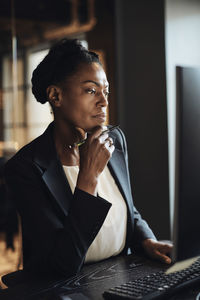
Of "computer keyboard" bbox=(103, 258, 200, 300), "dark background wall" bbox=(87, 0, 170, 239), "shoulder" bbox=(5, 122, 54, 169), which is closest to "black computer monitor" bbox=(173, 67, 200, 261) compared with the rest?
"computer keyboard" bbox=(103, 258, 200, 300)

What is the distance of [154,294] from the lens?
37.5 inches

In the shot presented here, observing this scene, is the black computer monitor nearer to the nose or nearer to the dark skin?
the dark skin

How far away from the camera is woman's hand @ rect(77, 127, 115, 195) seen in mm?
1298

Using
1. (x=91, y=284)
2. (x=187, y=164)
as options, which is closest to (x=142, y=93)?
(x=91, y=284)

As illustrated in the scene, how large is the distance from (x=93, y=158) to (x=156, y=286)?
498mm

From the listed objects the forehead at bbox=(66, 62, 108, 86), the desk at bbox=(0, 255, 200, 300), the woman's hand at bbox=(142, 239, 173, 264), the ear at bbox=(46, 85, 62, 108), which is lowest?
the desk at bbox=(0, 255, 200, 300)

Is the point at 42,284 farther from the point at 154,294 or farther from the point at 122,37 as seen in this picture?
the point at 122,37

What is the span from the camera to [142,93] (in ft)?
12.6

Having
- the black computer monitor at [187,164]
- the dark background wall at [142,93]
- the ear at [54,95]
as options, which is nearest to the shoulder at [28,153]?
the ear at [54,95]

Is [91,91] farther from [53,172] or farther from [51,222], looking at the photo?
[51,222]

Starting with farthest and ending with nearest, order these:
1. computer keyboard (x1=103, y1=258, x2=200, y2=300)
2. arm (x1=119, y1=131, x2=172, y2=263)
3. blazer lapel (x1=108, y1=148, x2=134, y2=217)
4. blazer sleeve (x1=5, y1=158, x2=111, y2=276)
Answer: blazer lapel (x1=108, y1=148, x2=134, y2=217) < arm (x1=119, y1=131, x2=172, y2=263) < blazer sleeve (x1=5, y1=158, x2=111, y2=276) < computer keyboard (x1=103, y1=258, x2=200, y2=300)

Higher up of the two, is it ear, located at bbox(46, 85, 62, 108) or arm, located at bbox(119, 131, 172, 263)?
ear, located at bbox(46, 85, 62, 108)

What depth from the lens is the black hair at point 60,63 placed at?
1461mm

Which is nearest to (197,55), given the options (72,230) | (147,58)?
(147,58)
